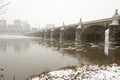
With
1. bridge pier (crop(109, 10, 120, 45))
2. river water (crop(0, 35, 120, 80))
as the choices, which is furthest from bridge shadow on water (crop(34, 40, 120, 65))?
bridge pier (crop(109, 10, 120, 45))

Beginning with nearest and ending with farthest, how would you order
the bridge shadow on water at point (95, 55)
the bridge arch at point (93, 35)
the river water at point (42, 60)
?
the river water at point (42, 60)
the bridge shadow on water at point (95, 55)
the bridge arch at point (93, 35)

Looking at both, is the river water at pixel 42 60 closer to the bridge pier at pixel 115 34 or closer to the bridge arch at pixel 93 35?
the bridge pier at pixel 115 34

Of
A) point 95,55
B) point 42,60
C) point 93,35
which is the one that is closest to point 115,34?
point 95,55

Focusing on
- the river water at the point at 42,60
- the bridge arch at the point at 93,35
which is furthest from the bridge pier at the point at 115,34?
the bridge arch at the point at 93,35

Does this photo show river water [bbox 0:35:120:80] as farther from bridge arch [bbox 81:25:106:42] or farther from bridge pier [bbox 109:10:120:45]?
bridge arch [bbox 81:25:106:42]

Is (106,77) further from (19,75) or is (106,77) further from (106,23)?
(106,23)

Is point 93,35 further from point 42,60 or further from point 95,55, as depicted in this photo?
point 42,60

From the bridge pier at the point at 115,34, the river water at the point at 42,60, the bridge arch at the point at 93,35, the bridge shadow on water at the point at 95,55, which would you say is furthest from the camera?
the bridge arch at the point at 93,35

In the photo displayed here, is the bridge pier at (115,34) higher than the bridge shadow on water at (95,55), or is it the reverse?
the bridge pier at (115,34)

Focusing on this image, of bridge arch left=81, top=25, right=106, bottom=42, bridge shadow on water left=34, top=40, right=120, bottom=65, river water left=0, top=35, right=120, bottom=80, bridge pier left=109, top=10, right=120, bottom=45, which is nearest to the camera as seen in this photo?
river water left=0, top=35, right=120, bottom=80

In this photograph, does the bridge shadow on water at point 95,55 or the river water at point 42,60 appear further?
the bridge shadow on water at point 95,55

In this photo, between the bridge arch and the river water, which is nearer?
the river water

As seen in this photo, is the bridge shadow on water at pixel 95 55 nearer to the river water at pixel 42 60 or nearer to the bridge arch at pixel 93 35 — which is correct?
the river water at pixel 42 60

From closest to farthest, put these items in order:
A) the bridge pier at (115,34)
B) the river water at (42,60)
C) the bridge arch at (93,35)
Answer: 1. the river water at (42,60)
2. the bridge pier at (115,34)
3. the bridge arch at (93,35)
